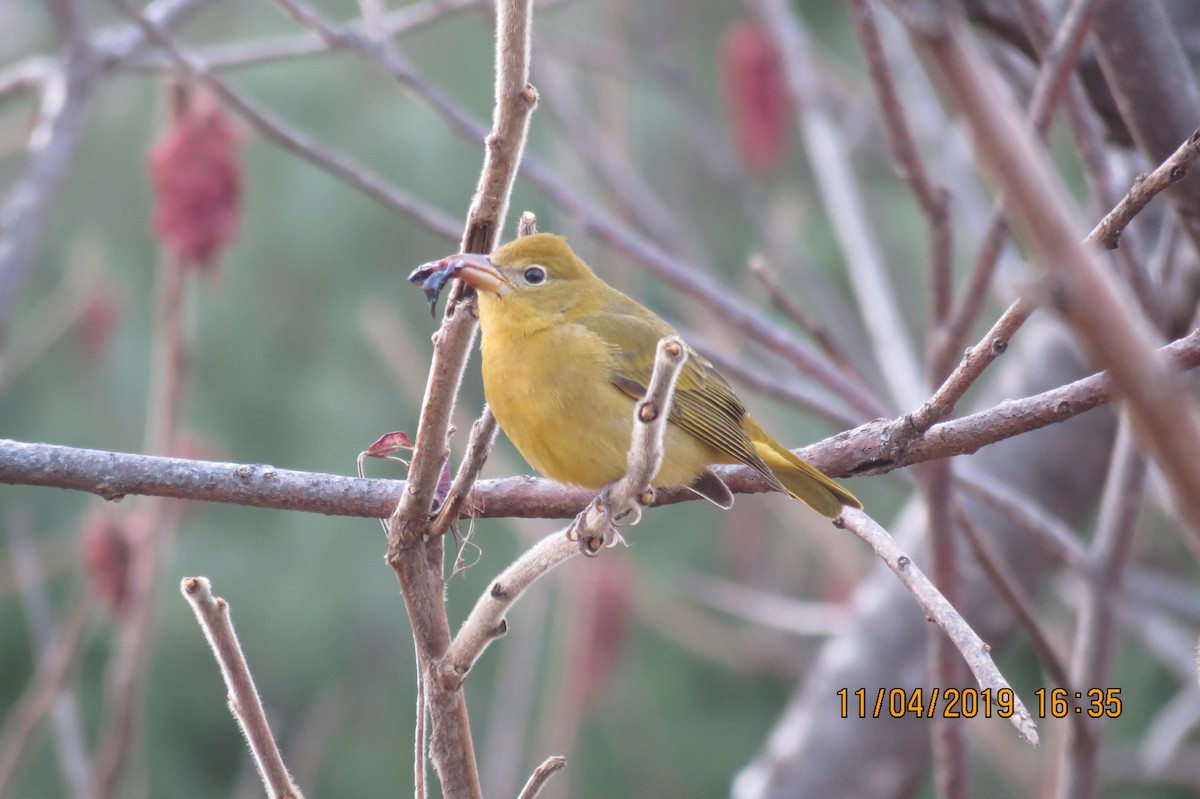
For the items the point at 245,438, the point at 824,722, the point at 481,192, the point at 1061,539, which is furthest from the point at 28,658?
the point at 481,192

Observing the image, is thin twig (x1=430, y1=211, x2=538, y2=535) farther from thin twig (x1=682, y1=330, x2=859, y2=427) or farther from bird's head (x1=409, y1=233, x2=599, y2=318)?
thin twig (x1=682, y1=330, x2=859, y2=427)

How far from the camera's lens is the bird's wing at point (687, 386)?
264cm

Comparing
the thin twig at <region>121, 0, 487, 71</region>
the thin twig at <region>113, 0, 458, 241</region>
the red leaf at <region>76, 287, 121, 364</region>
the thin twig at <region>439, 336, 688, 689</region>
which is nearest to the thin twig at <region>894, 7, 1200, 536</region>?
the thin twig at <region>439, 336, 688, 689</region>

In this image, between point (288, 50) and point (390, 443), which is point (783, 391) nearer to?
point (390, 443)

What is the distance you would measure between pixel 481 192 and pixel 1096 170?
5.02 feet

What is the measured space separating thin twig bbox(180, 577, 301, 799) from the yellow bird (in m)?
1.21

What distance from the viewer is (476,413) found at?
6.08 m

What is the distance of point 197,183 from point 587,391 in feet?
3.80

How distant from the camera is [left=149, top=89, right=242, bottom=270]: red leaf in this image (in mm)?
2889

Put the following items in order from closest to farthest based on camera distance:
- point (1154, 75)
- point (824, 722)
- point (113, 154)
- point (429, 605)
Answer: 1. point (429, 605)
2. point (1154, 75)
3. point (824, 722)
4. point (113, 154)

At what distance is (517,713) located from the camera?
3.15 meters

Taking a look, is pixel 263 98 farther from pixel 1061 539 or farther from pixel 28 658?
pixel 1061 539

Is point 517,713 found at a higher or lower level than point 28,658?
lower

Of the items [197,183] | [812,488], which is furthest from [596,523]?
[197,183]
